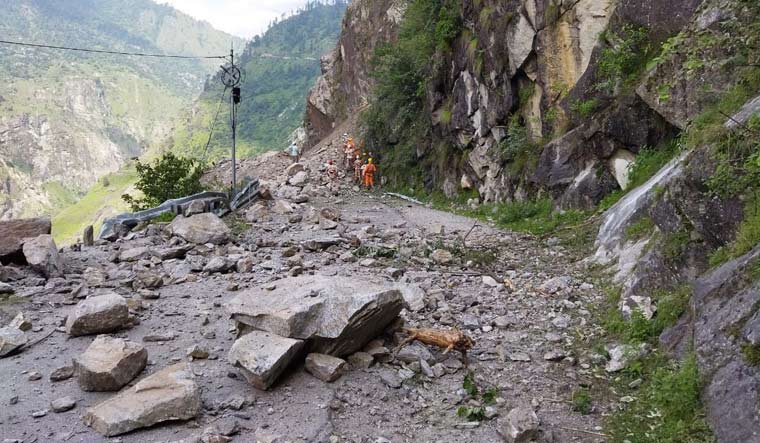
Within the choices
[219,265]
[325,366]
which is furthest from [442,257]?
[325,366]

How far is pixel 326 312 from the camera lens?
16.4ft

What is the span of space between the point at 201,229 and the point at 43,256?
3.10m

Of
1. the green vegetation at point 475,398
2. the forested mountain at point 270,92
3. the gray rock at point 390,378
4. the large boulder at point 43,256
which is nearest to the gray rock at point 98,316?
the large boulder at point 43,256

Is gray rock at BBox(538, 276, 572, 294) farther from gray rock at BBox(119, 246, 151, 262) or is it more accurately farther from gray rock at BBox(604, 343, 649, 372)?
gray rock at BBox(119, 246, 151, 262)

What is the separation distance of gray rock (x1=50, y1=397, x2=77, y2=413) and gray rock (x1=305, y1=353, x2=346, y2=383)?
1.99 meters

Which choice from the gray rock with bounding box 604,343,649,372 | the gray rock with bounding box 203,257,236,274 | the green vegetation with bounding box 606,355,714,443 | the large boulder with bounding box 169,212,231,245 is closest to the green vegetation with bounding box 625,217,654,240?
the gray rock with bounding box 604,343,649,372

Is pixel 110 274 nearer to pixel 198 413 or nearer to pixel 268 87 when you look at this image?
pixel 198 413

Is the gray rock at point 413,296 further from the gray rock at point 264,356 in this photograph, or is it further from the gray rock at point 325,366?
the gray rock at point 264,356

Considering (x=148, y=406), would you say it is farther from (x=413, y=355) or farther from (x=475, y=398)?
(x=475, y=398)

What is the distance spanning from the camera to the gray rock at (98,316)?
5824 millimetres

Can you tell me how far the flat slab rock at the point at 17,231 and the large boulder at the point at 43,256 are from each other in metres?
0.23

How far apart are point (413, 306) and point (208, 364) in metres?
2.55

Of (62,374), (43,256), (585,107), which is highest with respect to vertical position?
(585,107)

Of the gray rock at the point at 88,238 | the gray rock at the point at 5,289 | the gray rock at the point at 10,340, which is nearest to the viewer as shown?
the gray rock at the point at 10,340
